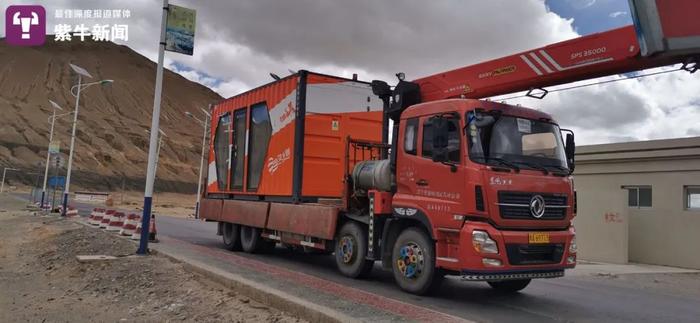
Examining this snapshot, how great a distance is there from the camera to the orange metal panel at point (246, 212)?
1273 cm

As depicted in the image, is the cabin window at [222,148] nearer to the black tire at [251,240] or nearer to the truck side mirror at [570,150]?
the black tire at [251,240]

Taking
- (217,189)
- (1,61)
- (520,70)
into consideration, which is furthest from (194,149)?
(520,70)

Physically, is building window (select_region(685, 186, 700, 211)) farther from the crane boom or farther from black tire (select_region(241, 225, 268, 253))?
black tire (select_region(241, 225, 268, 253))

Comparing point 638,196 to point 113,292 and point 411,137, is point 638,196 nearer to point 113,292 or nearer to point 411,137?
point 411,137

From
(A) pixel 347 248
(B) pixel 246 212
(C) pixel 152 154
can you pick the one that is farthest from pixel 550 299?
(C) pixel 152 154

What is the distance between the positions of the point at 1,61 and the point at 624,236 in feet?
461

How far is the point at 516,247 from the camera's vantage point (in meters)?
7.77

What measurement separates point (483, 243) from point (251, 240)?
24.6 feet

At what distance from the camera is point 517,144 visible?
8320 mm

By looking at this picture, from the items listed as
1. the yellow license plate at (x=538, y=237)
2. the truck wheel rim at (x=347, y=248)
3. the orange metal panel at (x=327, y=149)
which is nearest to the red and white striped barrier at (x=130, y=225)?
the orange metal panel at (x=327, y=149)

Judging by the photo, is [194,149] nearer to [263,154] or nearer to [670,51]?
[263,154]

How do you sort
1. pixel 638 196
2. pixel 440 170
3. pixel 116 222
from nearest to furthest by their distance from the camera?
pixel 440 170 → pixel 116 222 → pixel 638 196

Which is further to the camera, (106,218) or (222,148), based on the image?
(106,218)

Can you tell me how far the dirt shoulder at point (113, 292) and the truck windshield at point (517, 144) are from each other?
3.47 metres
